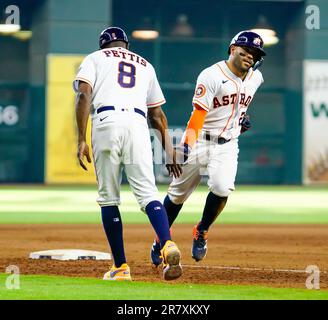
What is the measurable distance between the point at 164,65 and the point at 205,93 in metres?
21.8

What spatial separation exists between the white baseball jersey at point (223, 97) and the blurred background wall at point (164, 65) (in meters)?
19.0

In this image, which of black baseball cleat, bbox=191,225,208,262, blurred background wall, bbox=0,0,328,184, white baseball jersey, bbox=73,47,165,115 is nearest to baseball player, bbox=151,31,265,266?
black baseball cleat, bbox=191,225,208,262

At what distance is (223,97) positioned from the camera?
1009cm

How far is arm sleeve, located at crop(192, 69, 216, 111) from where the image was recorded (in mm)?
9938

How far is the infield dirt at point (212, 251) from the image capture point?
9117 millimetres

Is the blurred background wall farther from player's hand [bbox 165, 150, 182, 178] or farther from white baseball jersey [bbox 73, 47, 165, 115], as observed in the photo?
white baseball jersey [bbox 73, 47, 165, 115]

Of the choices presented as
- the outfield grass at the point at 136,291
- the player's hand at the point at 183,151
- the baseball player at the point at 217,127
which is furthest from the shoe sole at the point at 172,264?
the baseball player at the point at 217,127

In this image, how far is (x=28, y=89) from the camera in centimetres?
3014

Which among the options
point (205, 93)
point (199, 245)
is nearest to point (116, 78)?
point (205, 93)

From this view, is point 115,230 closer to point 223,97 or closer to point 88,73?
point 88,73

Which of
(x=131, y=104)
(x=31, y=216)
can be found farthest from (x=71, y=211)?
(x=131, y=104)

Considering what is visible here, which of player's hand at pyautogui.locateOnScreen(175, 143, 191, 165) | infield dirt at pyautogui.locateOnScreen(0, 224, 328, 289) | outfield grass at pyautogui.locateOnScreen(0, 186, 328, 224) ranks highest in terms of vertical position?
player's hand at pyautogui.locateOnScreen(175, 143, 191, 165)

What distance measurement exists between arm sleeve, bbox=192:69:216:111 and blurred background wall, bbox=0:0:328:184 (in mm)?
19185

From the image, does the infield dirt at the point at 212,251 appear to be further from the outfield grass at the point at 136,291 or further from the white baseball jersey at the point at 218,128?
the white baseball jersey at the point at 218,128
